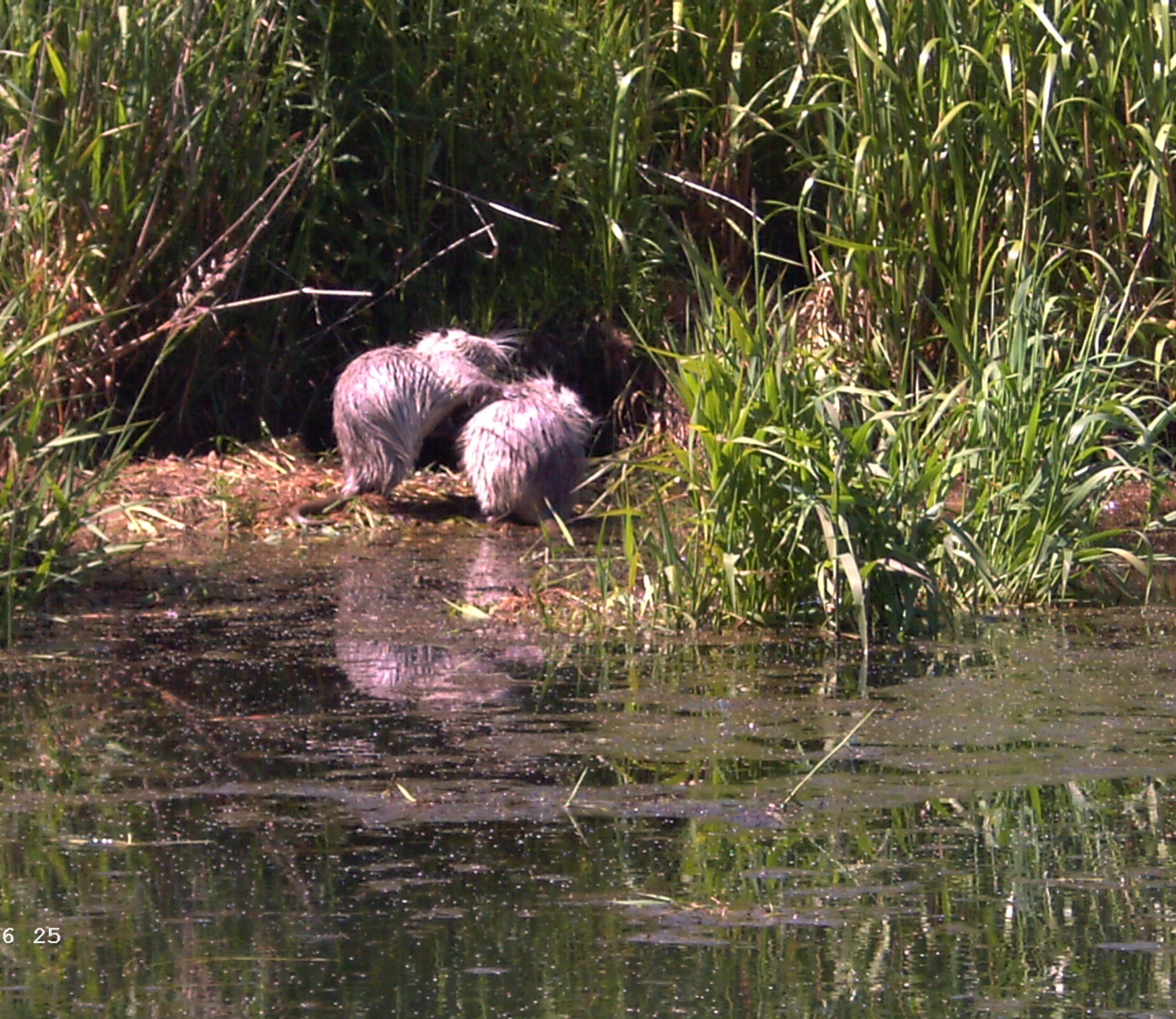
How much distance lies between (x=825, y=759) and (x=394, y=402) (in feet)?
10.0

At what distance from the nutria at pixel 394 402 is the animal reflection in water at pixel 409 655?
69 centimetres

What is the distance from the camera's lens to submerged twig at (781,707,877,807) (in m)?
3.06

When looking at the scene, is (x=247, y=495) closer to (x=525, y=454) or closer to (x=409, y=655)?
(x=525, y=454)

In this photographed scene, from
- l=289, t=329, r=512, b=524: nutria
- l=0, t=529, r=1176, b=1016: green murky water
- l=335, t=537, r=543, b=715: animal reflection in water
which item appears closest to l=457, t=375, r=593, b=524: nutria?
l=289, t=329, r=512, b=524: nutria

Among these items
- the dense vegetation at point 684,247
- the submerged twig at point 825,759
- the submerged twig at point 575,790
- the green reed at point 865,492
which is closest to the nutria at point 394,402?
the dense vegetation at point 684,247

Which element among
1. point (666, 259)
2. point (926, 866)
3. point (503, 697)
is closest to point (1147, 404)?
point (666, 259)

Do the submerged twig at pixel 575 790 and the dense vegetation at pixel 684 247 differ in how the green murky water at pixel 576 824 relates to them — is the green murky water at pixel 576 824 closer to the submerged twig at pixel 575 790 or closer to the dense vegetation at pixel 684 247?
the submerged twig at pixel 575 790

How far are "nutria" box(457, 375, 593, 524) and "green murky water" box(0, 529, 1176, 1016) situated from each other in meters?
1.35

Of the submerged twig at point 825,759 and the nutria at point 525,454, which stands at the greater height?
the nutria at point 525,454

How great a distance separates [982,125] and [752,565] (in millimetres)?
2226

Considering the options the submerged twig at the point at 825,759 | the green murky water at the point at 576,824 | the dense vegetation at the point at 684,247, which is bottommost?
the green murky water at the point at 576,824

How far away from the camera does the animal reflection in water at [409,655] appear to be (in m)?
3.80

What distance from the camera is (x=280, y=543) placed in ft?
18.6

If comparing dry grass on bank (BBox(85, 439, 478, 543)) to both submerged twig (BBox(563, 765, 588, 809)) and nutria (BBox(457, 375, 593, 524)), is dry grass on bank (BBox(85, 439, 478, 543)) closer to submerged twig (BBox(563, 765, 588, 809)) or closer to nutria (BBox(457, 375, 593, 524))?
nutria (BBox(457, 375, 593, 524))
